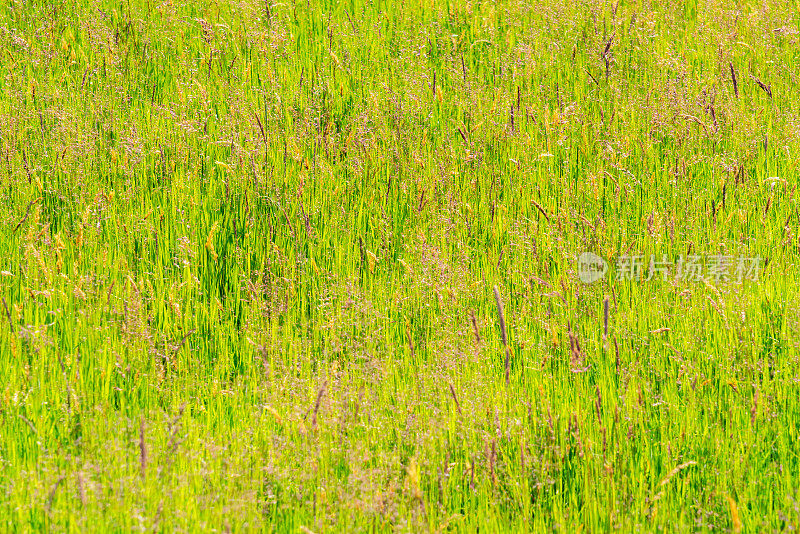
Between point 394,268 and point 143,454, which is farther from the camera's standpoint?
point 394,268

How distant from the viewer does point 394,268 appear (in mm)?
3145

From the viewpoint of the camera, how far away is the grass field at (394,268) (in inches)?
85.2

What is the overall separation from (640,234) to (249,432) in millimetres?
1795

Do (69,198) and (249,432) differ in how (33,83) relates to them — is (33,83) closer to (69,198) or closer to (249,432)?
(69,198)

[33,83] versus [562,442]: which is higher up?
[33,83]

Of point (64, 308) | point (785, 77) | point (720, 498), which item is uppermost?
point (785, 77)

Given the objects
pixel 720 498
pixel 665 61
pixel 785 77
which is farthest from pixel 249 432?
pixel 785 77

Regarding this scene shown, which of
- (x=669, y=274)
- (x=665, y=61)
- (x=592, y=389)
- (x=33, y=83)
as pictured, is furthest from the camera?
(x=665, y=61)

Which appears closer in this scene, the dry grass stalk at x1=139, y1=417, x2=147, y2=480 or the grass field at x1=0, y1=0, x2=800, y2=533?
the dry grass stalk at x1=139, y1=417, x2=147, y2=480

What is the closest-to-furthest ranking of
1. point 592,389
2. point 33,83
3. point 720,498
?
point 720,498 → point 592,389 → point 33,83

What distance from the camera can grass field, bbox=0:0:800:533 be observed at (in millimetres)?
2164

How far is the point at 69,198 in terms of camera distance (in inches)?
132

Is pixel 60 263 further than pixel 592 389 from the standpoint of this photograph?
Yes

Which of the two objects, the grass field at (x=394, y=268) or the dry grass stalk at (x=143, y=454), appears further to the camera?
the grass field at (x=394, y=268)
